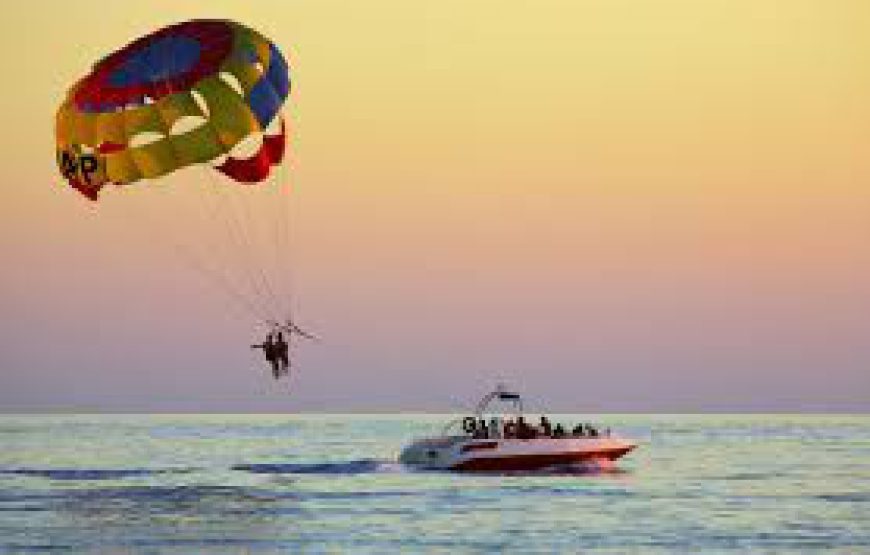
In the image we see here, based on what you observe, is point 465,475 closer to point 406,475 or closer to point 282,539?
point 406,475

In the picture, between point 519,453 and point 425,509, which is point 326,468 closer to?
point 519,453

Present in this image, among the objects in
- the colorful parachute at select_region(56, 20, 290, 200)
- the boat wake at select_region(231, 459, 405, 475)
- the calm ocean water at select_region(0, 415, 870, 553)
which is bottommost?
the calm ocean water at select_region(0, 415, 870, 553)

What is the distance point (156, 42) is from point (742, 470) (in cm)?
5707

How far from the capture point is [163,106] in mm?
57094

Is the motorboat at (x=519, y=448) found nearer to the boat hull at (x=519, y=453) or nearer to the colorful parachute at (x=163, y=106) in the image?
the boat hull at (x=519, y=453)

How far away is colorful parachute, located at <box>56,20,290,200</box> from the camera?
188ft

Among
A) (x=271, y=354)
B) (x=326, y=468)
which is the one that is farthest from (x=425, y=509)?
(x=326, y=468)

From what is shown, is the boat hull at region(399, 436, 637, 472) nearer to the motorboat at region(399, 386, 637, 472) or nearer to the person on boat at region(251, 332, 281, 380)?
the motorboat at region(399, 386, 637, 472)

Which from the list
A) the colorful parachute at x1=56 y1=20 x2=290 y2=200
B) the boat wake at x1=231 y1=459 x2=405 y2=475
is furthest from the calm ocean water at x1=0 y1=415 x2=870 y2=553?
the colorful parachute at x1=56 y1=20 x2=290 y2=200

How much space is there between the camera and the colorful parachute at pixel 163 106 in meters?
57.2

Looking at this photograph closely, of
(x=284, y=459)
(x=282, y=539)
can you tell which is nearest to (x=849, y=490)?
(x=282, y=539)

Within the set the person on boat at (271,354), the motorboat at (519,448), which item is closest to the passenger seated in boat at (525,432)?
the motorboat at (519,448)

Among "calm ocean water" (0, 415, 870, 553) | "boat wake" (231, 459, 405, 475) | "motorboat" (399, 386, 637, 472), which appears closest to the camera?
"calm ocean water" (0, 415, 870, 553)

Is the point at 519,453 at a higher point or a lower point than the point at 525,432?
lower
